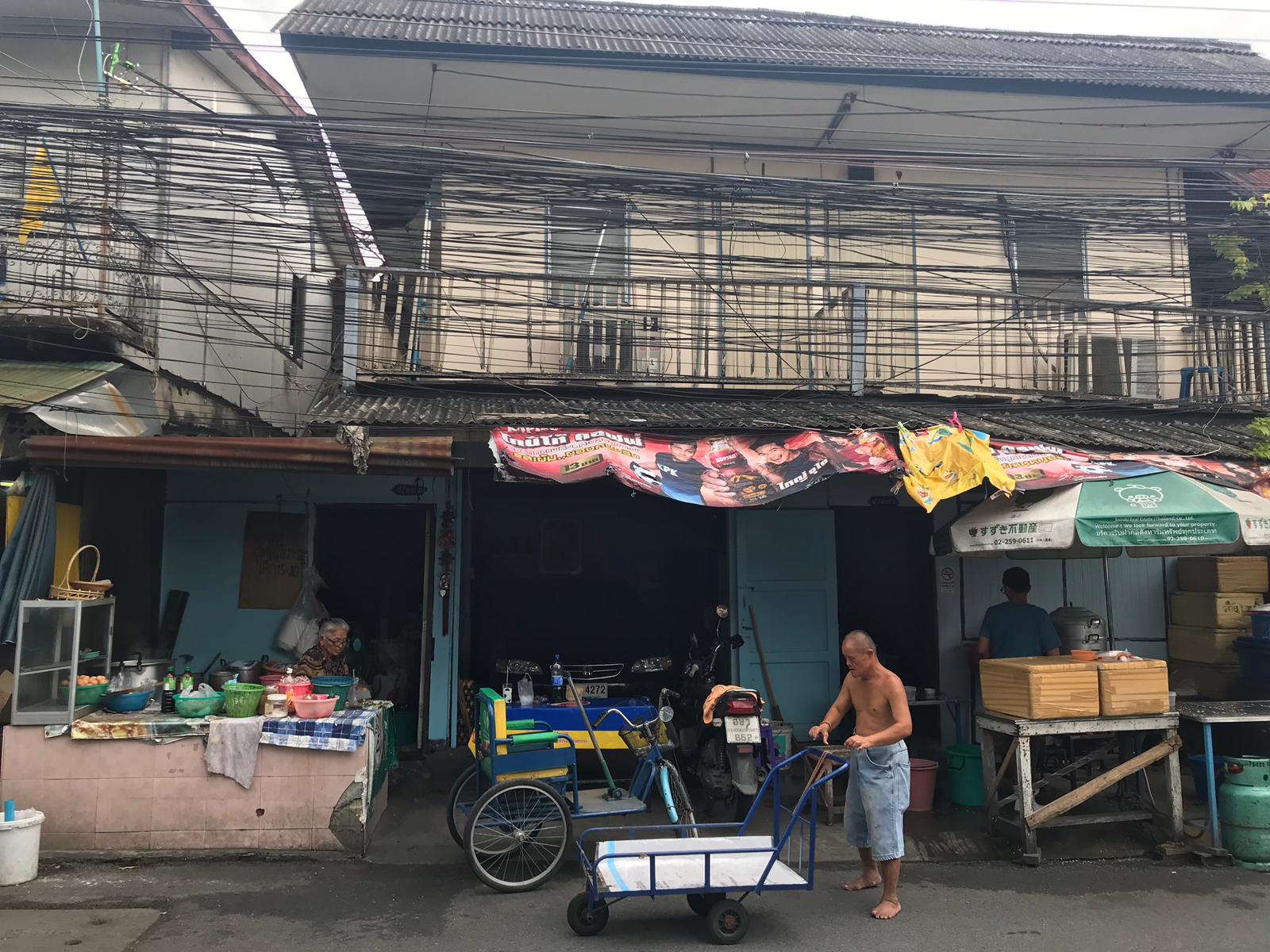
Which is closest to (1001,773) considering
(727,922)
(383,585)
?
(727,922)

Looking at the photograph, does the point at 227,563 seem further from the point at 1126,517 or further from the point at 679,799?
the point at 1126,517

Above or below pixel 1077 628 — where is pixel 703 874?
below

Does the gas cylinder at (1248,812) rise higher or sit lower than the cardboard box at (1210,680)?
lower

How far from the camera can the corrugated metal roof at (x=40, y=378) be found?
6516 millimetres

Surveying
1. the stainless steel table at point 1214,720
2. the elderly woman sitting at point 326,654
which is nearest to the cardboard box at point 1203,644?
the stainless steel table at point 1214,720

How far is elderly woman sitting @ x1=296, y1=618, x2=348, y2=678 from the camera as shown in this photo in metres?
7.19

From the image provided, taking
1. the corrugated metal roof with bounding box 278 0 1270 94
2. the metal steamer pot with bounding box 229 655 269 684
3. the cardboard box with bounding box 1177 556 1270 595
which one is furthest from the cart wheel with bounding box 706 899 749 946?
the corrugated metal roof with bounding box 278 0 1270 94

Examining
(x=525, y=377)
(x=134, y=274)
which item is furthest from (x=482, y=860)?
(x=134, y=274)

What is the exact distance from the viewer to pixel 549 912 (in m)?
5.07

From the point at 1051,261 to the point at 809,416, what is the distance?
487cm

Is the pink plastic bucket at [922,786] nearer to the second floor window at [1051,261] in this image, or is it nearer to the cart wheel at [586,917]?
the cart wheel at [586,917]

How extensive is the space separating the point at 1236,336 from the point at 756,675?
699 cm

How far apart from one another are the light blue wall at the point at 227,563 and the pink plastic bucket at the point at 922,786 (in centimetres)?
433

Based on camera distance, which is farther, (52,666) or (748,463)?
(748,463)
